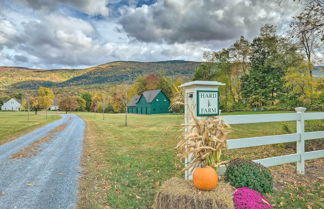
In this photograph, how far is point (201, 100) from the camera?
3279 millimetres

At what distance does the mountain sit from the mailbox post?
89279mm

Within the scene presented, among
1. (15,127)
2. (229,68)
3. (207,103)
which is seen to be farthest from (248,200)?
(229,68)

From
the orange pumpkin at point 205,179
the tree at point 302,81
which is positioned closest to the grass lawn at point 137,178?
the orange pumpkin at point 205,179

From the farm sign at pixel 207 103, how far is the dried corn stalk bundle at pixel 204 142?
8.0 inches

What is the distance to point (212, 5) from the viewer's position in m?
14.2

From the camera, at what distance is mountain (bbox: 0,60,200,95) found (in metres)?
97.4

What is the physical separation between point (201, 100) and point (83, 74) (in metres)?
132

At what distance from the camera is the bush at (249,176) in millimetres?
3281

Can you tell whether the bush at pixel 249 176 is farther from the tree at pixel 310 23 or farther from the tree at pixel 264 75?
the tree at pixel 264 75

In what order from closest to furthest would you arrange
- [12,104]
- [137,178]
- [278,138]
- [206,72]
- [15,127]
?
[278,138] < [137,178] < [15,127] < [206,72] < [12,104]

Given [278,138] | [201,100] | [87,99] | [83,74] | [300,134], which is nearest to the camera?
[201,100]

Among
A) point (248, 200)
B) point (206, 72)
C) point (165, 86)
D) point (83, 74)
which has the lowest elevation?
point (248, 200)

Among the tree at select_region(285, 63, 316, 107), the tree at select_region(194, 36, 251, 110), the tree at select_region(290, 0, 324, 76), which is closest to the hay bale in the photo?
the tree at select_region(290, 0, 324, 76)

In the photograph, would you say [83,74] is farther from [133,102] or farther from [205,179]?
[205,179]
